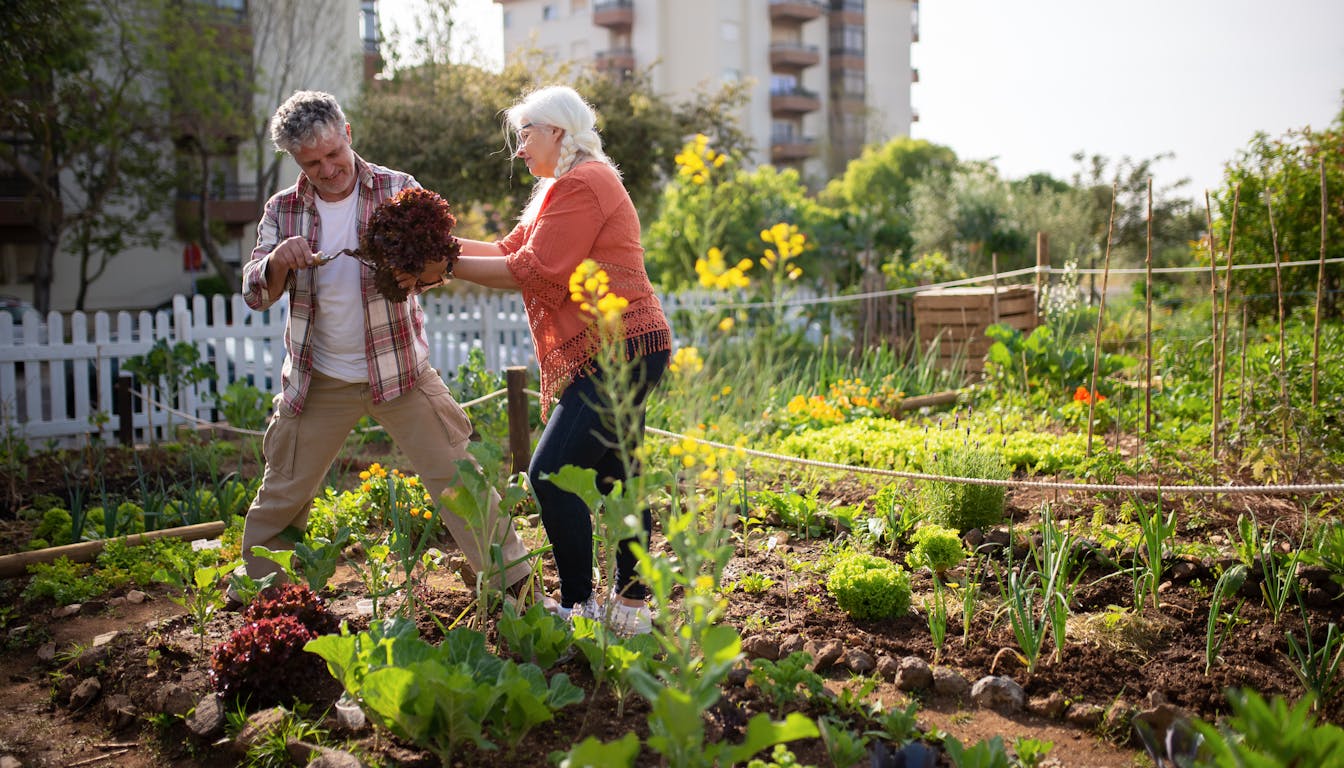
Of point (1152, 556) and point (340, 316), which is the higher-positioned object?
point (340, 316)

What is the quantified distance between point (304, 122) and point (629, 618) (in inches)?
68.4

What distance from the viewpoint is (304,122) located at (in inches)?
116

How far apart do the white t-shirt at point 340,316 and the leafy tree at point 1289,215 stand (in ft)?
26.2

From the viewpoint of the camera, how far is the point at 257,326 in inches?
349

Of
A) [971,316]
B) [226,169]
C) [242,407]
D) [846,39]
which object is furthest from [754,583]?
[846,39]

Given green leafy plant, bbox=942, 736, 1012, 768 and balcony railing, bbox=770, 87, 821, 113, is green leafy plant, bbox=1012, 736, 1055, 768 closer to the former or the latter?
green leafy plant, bbox=942, 736, 1012, 768

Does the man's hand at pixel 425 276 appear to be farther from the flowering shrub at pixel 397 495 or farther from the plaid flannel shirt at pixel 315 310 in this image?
the flowering shrub at pixel 397 495

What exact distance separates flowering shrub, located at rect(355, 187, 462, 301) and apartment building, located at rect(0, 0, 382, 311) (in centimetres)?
1713

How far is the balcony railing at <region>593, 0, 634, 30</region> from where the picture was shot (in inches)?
1585

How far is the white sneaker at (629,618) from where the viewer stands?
2.77 m

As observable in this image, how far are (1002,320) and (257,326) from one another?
6.43 meters

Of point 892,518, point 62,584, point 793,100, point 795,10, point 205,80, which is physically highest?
point 795,10

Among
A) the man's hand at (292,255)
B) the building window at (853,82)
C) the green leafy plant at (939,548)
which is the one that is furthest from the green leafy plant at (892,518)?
the building window at (853,82)

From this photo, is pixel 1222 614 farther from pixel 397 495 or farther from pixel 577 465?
pixel 397 495
